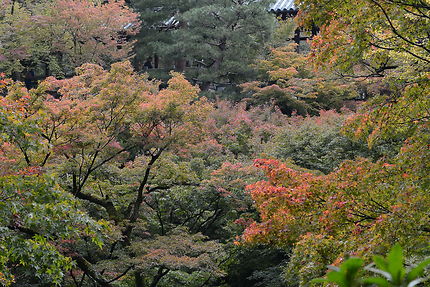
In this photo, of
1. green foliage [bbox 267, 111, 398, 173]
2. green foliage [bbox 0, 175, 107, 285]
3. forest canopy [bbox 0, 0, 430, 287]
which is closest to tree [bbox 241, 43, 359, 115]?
forest canopy [bbox 0, 0, 430, 287]

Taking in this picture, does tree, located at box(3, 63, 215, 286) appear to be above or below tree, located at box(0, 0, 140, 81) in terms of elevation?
below

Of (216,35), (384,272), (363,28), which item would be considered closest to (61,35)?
(216,35)

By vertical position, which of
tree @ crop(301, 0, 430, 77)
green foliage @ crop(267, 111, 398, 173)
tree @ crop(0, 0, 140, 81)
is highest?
tree @ crop(0, 0, 140, 81)

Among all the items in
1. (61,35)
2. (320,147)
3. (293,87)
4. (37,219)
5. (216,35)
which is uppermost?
(216,35)

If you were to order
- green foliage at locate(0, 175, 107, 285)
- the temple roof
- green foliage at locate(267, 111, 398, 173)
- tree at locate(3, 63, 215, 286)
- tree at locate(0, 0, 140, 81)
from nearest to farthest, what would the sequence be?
green foliage at locate(0, 175, 107, 285)
tree at locate(3, 63, 215, 286)
green foliage at locate(267, 111, 398, 173)
tree at locate(0, 0, 140, 81)
the temple roof

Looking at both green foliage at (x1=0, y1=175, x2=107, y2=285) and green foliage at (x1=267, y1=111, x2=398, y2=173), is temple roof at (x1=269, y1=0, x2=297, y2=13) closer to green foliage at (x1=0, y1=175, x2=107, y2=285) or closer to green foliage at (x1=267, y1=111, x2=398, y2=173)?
green foliage at (x1=267, y1=111, x2=398, y2=173)

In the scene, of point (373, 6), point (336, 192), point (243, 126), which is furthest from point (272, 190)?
point (243, 126)

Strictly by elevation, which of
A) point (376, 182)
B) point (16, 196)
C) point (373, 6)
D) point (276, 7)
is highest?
point (276, 7)

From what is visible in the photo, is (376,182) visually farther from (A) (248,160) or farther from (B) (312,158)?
(A) (248,160)

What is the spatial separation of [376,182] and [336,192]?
24.1 inches

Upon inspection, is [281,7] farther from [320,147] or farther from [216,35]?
[320,147]

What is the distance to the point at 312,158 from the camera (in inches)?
518

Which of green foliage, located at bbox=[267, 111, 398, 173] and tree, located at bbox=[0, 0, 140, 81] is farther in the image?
tree, located at bbox=[0, 0, 140, 81]

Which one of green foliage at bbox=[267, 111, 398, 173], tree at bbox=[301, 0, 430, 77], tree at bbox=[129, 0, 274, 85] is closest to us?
tree at bbox=[301, 0, 430, 77]
